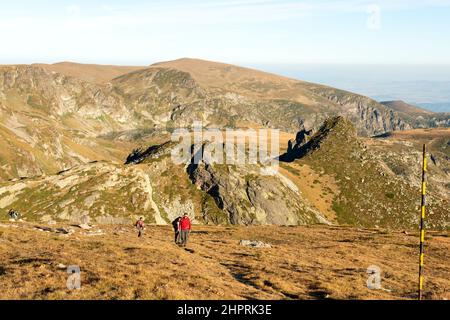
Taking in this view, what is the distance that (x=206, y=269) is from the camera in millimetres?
29594

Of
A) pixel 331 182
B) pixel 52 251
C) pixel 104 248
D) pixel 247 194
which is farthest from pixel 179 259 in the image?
pixel 331 182

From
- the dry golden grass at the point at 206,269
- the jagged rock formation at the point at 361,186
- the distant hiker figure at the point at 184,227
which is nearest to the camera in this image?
the dry golden grass at the point at 206,269

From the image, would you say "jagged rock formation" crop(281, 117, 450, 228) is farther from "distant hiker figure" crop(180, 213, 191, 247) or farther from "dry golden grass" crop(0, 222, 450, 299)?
"distant hiker figure" crop(180, 213, 191, 247)

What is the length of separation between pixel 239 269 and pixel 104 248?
11.9 metres

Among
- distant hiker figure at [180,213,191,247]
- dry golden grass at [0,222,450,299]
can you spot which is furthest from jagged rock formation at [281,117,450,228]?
distant hiker figure at [180,213,191,247]

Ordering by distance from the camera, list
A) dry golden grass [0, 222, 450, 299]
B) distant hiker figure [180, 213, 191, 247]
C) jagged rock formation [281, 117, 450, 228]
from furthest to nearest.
Result: 1. jagged rock formation [281, 117, 450, 228]
2. distant hiker figure [180, 213, 191, 247]
3. dry golden grass [0, 222, 450, 299]

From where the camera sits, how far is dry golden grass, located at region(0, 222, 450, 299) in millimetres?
21906

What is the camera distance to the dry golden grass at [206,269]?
21.9m

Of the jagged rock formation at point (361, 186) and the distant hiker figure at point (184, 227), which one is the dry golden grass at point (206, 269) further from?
the jagged rock formation at point (361, 186)

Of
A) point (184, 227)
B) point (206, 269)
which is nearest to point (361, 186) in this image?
point (184, 227)

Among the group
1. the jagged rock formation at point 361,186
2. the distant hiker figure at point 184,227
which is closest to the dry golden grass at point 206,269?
the distant hiker figure at point 184,227

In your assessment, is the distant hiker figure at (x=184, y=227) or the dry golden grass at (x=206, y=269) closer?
the dry golden grass at (x=206, y=269)

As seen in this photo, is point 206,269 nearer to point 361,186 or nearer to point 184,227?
point 184,227
